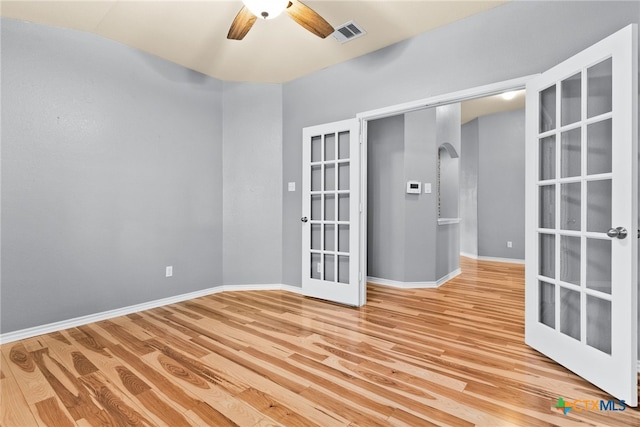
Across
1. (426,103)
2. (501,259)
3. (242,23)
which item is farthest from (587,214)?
(501,259)

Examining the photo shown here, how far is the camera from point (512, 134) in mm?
6102

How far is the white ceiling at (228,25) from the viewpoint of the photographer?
243cm

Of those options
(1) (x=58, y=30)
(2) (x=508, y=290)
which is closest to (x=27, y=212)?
(1) (x=58, y=30)

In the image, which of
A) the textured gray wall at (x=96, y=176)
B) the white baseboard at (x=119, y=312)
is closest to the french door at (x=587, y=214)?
the white baseboard at (x=119, y=312)

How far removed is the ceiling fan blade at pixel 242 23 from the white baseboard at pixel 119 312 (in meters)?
2.74

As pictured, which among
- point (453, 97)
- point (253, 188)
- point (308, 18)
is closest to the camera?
point (308, 18)

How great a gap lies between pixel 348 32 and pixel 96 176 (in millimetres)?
2728

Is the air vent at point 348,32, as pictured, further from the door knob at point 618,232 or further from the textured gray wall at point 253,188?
the door knob at point 618,232

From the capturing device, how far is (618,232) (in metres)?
1.63

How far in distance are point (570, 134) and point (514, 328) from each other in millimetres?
1649

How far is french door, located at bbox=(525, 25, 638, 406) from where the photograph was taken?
1.60 m

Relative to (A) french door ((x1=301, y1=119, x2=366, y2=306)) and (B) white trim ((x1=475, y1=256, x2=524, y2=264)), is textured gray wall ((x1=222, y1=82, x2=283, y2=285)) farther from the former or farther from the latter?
(B) white trim ((x1=475, y1=256, x2=524, y2=264))

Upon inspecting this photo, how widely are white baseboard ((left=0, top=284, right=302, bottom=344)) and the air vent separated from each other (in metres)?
2.83

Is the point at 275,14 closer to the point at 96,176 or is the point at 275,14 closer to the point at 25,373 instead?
the point at 96,176
